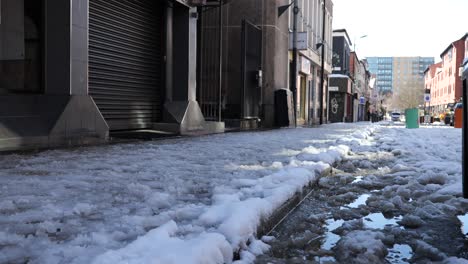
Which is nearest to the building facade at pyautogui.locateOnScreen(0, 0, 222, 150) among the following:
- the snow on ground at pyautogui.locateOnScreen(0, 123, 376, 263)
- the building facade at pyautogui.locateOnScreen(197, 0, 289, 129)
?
the snow on ground at pyautogui.locateOnScreen(0, 123, 376, 263)

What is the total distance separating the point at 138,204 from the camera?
3682mm

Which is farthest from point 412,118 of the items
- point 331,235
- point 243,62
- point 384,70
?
point 384,70

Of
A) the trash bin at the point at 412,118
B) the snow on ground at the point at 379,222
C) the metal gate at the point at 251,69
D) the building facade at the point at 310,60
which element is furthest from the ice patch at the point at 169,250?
the trash bin at the point at 412,118

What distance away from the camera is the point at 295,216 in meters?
3.96

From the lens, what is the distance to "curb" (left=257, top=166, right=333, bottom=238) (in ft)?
10.8

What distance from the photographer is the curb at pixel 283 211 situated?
3.28 m

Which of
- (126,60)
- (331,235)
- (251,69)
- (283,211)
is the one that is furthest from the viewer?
(251,69)

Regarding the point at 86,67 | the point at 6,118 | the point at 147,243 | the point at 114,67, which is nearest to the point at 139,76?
the point at 114,67

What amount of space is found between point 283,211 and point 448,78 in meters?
91.6

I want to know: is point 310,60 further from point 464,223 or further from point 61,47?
point 464,223

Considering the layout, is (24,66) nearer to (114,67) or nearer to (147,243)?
(114,67)

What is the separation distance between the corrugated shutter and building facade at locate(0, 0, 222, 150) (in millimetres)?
23

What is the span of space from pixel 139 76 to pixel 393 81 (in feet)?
642

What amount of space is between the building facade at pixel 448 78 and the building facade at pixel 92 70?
192 feet
